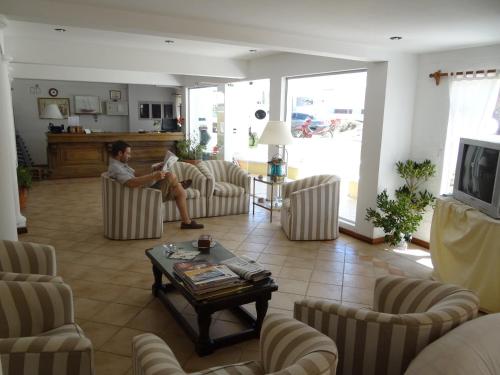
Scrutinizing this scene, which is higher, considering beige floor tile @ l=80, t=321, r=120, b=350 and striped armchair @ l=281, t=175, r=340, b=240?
striped armchair @ l=281, t=175, r=340, b=240

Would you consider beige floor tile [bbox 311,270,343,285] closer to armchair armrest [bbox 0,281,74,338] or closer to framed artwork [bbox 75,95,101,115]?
armchair armrest [bbox 0,281,74,338]

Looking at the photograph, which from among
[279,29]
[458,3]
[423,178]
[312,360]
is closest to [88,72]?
[279,29]

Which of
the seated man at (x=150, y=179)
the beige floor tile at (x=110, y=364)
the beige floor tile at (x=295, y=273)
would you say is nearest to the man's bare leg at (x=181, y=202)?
the seated man at (x=150, y=179)

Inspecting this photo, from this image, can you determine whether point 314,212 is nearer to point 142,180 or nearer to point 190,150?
point 142,180

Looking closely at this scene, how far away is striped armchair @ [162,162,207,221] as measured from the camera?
5.54m

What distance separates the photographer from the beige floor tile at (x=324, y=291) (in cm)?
340

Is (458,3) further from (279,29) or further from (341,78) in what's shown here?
(341,78)

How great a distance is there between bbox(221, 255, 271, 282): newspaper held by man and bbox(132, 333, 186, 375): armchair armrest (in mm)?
1045

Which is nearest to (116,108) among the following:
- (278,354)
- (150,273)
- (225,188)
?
(225,188)

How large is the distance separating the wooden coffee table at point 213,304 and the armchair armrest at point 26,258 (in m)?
0.77

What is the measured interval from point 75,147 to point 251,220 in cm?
511

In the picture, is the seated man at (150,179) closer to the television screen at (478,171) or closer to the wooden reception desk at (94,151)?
the television screen at (478,171)

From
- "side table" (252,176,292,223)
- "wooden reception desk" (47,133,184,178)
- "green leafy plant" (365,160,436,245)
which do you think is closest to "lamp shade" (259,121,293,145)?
"side table" (252,176,292,223)

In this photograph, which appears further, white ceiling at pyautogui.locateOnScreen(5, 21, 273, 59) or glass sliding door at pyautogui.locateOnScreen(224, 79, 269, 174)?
glass sliding door at pyautogui.locateOnScreen(224, 79, 269, 174)
